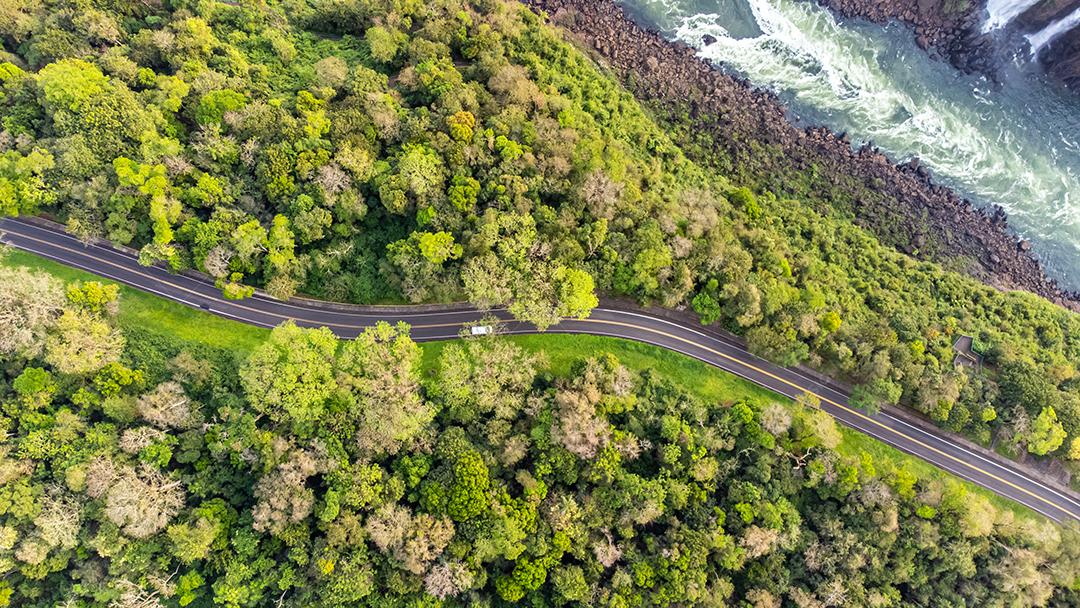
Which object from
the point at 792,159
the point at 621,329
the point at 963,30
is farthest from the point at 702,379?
the point at 963,30

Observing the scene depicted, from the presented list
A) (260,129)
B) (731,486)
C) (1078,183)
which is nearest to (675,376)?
(731,486)

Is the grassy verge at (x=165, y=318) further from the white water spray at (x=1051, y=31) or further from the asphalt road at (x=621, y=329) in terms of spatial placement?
the white water spray at (x=1051, y=31)

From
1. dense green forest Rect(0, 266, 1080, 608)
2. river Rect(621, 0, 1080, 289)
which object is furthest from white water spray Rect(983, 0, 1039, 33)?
dense green forest Rect(0, 266, 1080, 608)

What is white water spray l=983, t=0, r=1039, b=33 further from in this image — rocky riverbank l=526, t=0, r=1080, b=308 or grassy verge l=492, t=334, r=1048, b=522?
grassy verge l=492, t=334, r=1048, b=522

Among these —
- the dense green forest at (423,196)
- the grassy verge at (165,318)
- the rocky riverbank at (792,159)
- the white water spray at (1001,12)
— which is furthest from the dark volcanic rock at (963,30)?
the grassy verge at (165,318)

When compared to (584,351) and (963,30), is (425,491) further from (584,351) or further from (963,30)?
(963,30)

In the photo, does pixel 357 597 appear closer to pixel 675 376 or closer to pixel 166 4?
pixel 675 376
